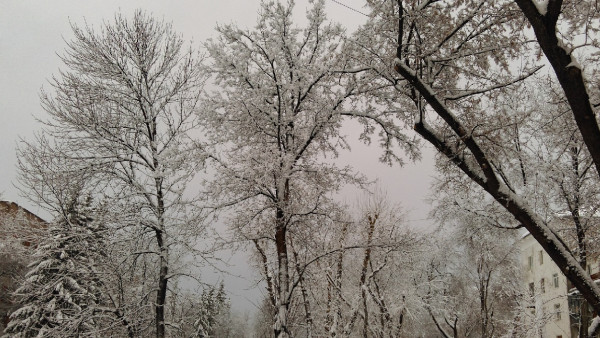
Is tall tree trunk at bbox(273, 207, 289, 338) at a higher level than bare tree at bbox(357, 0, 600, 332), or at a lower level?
lower

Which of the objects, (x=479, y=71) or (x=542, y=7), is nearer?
(x=542, y=7)

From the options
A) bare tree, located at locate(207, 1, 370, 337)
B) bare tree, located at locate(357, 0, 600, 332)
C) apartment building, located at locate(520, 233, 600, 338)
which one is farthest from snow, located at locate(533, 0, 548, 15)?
apartment building, located at locate(520, 233, 600, 338)

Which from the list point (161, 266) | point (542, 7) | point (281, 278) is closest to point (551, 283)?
point (281, 278)

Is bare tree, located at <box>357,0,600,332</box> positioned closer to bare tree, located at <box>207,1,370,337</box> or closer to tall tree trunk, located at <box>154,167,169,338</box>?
bare tree, located at <box>207,1,370,337</box>

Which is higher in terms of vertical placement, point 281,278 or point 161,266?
point 161,266

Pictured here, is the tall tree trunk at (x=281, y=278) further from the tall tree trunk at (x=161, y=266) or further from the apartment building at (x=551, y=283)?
the apartment building at (x=551, y=283)

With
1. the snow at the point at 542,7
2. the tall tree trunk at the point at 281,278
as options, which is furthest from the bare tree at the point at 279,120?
the snow at the point at 542,7

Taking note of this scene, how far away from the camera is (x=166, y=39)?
39.5 ft

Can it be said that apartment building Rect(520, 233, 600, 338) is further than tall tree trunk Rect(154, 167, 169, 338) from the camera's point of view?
Yes

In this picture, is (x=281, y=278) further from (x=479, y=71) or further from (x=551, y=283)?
(x=551, y=283)

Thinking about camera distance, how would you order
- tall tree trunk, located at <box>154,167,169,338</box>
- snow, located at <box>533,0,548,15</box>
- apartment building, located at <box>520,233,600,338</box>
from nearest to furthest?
snow, located at <box>533,0,548,15</box> < tall tree trunk, located at <box>154,167,169,338</box> < apartment building, located at <box>520,233,600,338</box>

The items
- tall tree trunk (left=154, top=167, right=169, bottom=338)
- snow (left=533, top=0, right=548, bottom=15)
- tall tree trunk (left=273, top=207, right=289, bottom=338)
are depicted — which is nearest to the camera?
snow (left=533, top=0, right=548, bottom=15)

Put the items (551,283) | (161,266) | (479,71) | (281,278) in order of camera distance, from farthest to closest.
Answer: (551,283), (161,266), (281,278), (479,71)

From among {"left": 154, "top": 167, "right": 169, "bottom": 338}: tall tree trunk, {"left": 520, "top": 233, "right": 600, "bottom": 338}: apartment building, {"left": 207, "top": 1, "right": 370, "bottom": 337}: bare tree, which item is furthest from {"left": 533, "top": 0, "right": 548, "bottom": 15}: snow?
{"left": 520, "top": 233, "right": 600, "bottom": 338}: apartment building
